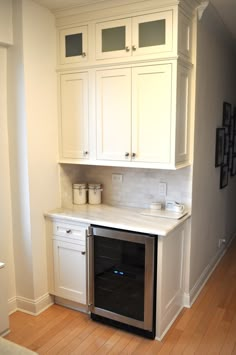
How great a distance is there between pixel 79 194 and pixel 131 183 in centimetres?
53

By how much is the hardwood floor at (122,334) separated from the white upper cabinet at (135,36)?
2.24m

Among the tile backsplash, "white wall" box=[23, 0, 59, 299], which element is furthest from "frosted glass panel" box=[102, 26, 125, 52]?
the tile backsplash

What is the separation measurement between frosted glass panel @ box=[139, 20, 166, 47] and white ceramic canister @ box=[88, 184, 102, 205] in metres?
→ 1.38

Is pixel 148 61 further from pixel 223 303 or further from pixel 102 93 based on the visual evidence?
pixel 223 303

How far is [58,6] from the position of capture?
276 cm

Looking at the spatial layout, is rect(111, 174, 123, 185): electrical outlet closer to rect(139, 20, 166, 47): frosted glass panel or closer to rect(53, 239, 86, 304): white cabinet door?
rect(53, 239, 86, 304): white cabinet door

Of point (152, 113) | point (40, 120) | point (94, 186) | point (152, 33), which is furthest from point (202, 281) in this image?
point (152, 33)

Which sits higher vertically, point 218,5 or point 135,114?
point 218,5

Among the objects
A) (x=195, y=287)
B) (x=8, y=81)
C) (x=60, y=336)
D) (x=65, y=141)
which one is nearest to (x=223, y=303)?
(x=195, y=287)

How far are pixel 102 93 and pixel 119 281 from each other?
5.17 ft

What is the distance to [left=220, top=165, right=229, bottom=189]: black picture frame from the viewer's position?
3883mm

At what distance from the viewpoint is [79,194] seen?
3.24 meters

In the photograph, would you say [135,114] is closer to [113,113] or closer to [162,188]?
[113,113]

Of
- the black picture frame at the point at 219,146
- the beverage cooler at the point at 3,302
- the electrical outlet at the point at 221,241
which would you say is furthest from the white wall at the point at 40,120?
the electrical outlet at the point at 221,241
